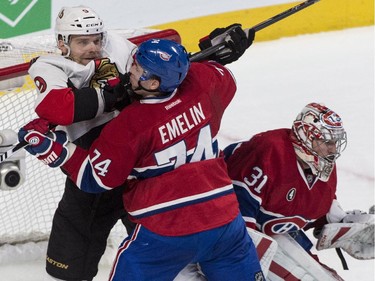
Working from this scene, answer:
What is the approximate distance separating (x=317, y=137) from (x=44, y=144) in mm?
817

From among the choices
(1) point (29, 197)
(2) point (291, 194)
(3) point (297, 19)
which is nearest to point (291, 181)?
(2) point (291, 194)

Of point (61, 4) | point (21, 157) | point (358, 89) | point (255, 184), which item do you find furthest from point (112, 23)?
point (255, 184)

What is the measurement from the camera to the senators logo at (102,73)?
9.01ft

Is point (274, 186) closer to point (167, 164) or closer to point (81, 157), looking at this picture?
point (167, 164)

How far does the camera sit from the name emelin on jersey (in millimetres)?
2500

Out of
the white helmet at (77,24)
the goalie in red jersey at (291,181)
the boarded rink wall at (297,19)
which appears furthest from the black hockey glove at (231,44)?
the boarded rink wall at (297,19)

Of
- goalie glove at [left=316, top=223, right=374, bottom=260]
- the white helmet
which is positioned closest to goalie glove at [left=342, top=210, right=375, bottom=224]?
goalie glove at [left=316, top=223, right=374, bottom=260]

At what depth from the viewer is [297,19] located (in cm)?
530

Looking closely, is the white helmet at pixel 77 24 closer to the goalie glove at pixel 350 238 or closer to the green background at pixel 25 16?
the goalie glove at pixel 350 238

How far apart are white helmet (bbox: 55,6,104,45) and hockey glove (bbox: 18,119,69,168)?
13.6 inches

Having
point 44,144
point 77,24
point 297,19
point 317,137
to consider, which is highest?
point 77,24

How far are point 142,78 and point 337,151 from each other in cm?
69

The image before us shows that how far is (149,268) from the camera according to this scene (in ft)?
8.50

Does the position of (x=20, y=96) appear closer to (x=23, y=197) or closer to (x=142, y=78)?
(x=23, y=197)
